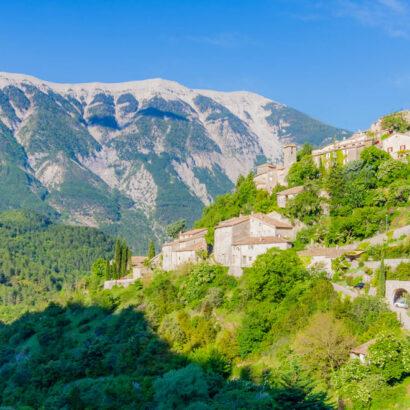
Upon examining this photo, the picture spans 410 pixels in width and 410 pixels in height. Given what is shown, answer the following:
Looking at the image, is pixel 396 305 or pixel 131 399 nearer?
pixel 396 305

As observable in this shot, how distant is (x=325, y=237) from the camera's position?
2662 inches

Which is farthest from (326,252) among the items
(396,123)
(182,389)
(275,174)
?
(396,123)

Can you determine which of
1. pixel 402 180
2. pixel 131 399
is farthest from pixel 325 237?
pixel 131 399

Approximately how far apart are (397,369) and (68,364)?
48049mm

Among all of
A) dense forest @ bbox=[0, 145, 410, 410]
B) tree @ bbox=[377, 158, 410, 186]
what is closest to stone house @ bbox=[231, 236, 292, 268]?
dense forest @ bbox=[0, 145, 410, 410]

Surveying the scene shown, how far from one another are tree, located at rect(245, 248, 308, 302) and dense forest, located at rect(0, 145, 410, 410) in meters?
0.15

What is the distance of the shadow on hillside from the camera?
150 feet

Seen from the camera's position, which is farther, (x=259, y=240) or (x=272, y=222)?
(x=272, y=222)

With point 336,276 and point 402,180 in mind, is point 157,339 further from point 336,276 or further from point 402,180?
point 402,180

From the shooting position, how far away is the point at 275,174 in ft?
301

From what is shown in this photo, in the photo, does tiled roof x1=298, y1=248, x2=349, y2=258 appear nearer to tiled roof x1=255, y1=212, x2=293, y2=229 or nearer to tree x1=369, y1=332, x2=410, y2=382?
tiled roof x1=255, y1=212, x2=293, y2=229

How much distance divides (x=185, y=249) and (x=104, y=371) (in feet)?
84.6

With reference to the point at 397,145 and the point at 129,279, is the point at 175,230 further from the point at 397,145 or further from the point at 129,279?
the point at 397,145

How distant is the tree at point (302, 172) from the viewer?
83.8 meters
